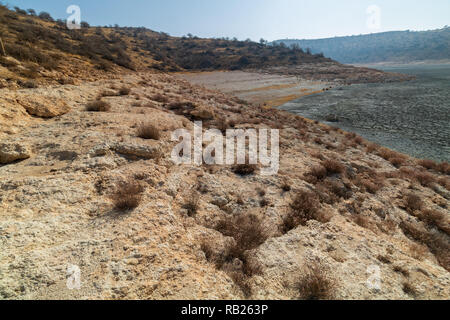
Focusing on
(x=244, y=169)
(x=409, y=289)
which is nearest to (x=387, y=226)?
(x=409, y=289)

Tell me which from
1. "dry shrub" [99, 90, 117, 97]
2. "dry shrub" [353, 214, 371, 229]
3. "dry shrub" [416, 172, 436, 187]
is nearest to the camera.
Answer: "dry shrub" [353, 214, 371, 229]

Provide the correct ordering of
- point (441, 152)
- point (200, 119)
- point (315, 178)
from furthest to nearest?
point (441, 152) → point (200, 119) → point (315, 178)

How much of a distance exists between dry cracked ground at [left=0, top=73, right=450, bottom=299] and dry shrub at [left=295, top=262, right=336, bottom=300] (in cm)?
2

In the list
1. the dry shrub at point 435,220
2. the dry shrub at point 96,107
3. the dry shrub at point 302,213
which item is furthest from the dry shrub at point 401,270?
the dry shrub at point 96,107

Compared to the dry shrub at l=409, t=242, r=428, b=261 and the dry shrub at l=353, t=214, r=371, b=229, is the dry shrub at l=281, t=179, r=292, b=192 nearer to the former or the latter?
the dry shrub at l=353, t=214, r=371, b=229

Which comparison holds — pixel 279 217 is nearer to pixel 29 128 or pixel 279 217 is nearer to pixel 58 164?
pixel 58 164

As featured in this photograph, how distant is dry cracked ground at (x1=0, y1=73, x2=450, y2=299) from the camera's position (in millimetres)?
2777

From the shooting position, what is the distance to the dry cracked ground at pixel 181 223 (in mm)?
2777

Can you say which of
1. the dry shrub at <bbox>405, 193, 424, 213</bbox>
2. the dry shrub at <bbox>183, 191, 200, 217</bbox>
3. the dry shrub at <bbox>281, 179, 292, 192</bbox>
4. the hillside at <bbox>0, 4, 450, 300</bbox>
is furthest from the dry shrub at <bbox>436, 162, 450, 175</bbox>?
the dry shrub at <bbox>183, 191, 200, 217</bbox>

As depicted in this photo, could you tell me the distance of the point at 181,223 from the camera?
4039 millimetres

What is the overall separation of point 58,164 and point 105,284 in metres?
3.83

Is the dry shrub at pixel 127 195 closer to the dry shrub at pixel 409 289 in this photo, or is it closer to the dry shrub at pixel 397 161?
the dry shrub at pixel 409 289
